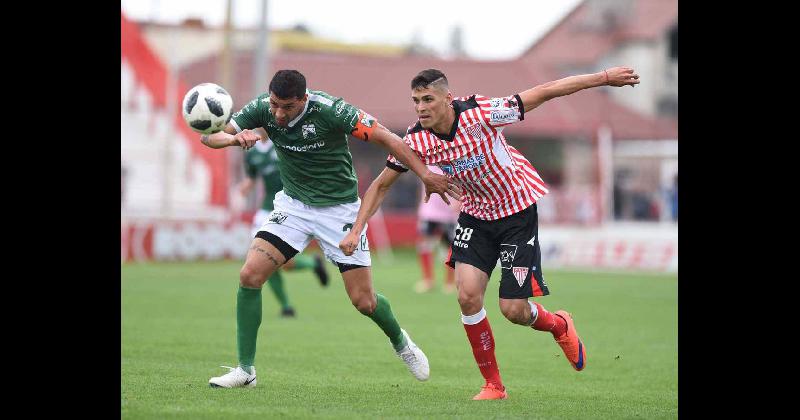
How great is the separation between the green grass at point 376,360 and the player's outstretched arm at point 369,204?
1.14 m

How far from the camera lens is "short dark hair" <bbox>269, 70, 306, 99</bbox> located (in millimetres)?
8961

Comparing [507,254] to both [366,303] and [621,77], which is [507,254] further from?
[621,77]

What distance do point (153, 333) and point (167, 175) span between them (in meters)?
22.5

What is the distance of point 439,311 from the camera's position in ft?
57.4

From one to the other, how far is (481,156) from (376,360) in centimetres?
321

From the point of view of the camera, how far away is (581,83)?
28.4ft

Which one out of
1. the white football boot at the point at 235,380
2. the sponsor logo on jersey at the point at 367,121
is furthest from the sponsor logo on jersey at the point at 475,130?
the white football boot at the point at 235,380

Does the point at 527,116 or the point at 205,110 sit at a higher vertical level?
the point at 527,116

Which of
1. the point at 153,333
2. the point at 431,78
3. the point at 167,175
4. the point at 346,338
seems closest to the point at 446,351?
the point at 346,338

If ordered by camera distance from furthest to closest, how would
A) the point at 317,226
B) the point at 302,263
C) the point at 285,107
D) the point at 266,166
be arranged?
1. the point at 302,263
2. the point at 266,166
3. the point at 317,226
4. the point at 285,107

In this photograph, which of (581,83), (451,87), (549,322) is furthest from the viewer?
(451,87)

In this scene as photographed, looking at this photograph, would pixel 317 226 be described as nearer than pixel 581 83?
No

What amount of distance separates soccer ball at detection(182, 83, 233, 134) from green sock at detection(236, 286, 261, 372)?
1.37 m

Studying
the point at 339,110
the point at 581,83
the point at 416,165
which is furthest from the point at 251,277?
the point at 581,83
